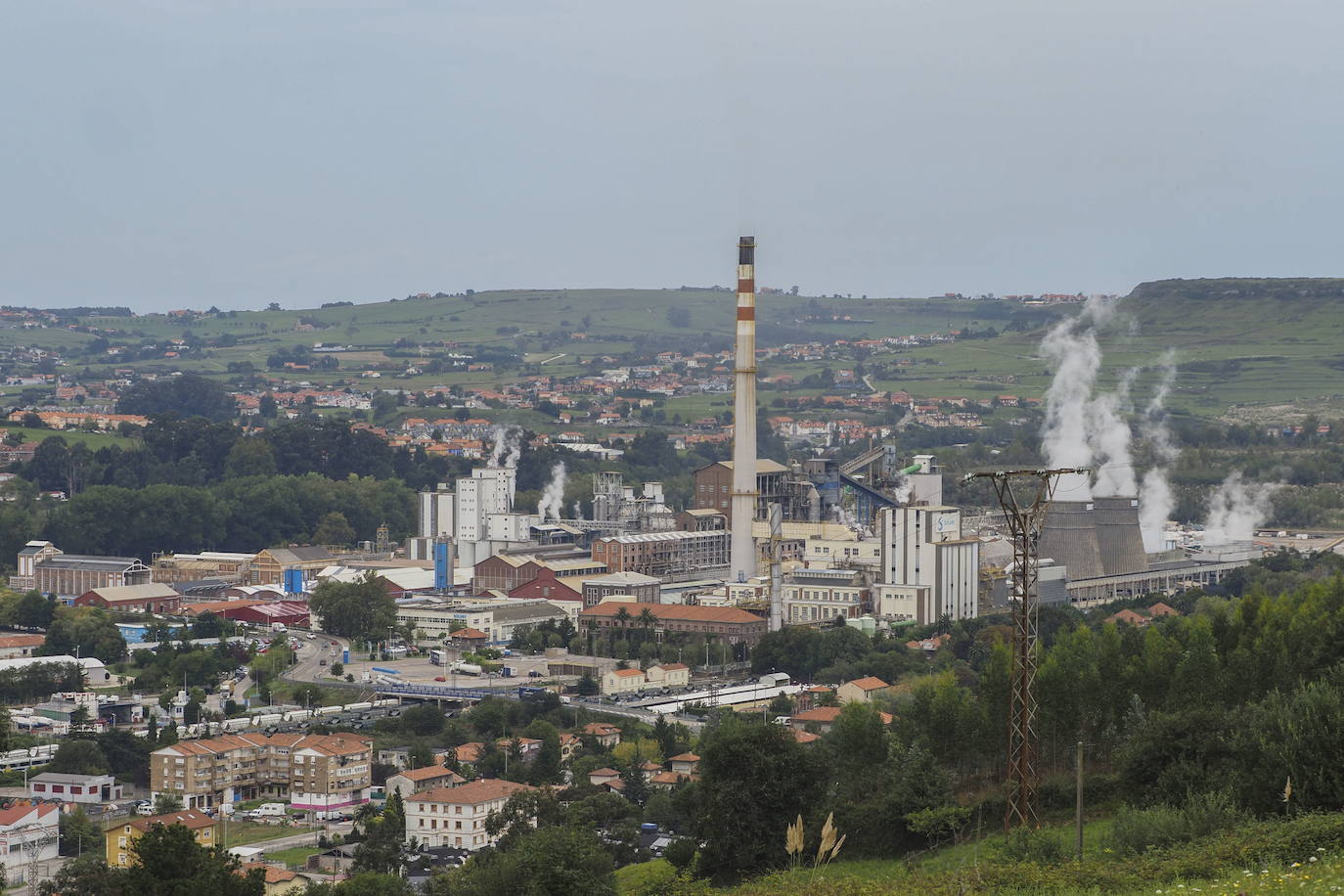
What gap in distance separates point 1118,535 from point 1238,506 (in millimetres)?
15793

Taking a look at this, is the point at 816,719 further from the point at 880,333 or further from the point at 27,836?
the point at 880,333

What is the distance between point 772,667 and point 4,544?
2679 centimetres

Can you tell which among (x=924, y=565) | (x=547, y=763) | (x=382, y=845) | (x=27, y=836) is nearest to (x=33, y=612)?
(x=924, y=565)

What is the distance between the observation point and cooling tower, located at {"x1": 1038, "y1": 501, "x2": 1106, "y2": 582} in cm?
5094

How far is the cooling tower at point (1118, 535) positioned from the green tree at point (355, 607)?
1724cm

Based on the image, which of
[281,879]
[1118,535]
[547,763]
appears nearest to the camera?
[281,879]

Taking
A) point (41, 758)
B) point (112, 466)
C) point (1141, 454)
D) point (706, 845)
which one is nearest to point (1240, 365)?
point (1141, 454)

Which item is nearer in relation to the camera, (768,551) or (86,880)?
(86,880)

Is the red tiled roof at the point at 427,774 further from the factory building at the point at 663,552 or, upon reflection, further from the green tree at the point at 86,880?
the factory building at the point at 663,552

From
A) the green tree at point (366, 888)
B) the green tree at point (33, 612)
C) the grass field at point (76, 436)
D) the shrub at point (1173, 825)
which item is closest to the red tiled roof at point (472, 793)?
the green tree at point (366, 888)

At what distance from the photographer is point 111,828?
28.0m

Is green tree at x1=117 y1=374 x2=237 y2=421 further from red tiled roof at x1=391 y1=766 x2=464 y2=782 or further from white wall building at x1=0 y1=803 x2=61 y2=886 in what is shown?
white wall building at x1=0 y1=803 x2=61 y2=886

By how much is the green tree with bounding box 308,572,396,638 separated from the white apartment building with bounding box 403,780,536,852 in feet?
60.2

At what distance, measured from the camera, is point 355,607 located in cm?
4766
